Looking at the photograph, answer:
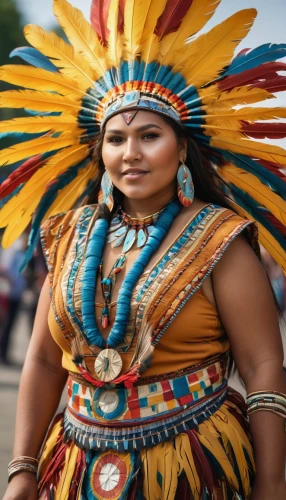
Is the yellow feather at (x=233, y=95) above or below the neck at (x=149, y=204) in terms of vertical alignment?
above

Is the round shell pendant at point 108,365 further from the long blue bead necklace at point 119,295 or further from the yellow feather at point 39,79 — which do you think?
the yellow feather at point 39,79

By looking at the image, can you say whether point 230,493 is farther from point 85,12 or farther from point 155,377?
point 85,12

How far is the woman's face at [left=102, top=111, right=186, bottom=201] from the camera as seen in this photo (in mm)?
2822

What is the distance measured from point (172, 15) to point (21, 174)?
84 cm

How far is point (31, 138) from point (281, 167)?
3.14 feet

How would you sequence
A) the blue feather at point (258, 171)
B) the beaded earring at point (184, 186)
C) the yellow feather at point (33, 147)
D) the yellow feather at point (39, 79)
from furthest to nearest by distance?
the yellow feather at point (33, 147) < the yellow feather at point (39, 79) < the blue feather at point (258, 171) < the beaded earring at point (184, 186)

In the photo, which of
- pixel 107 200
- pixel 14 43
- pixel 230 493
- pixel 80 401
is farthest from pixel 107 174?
pixel 14 43

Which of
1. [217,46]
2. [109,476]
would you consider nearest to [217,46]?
[217,46]

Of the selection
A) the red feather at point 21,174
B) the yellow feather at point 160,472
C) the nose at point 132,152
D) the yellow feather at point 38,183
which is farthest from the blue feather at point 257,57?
the yellow feather at point 160,472

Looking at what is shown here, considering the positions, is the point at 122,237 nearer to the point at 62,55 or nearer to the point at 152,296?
Result: the point at 152,296

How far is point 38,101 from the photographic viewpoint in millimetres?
3166

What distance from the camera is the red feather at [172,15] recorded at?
9.58 ft

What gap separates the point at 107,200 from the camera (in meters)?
3.06

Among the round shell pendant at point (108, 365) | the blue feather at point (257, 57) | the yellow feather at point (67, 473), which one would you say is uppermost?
the blue feather at point (257, 57)
